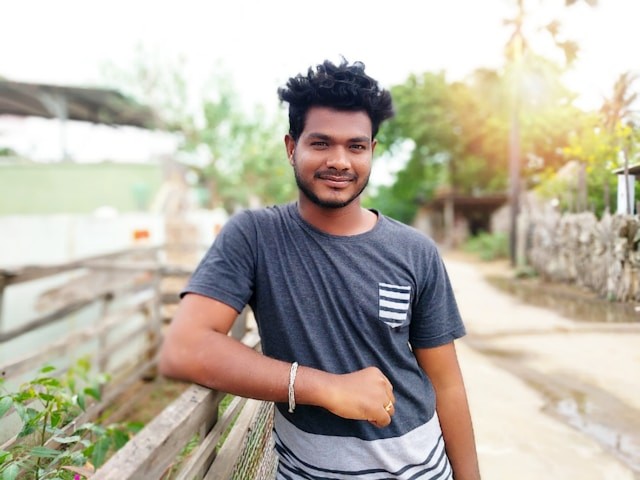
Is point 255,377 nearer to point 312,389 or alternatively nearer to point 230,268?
point 312,389

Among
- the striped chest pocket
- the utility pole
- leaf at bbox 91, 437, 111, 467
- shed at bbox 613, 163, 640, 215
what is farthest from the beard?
the utility pole

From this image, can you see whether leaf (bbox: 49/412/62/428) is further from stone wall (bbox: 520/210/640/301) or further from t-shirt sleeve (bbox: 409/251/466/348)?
stone wall (bbox: 520/210/640/301)

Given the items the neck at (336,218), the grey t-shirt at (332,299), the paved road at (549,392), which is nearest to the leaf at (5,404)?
the grey t-shirt at (332,299)

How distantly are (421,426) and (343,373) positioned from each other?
277mm

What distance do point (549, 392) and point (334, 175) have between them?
4.20 feet

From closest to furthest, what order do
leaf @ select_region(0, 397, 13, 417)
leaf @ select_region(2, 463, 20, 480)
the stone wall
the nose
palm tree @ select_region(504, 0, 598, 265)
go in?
leaf @ select_region(2, 463, 20, 480) → leaf @ select_region(0, 397, 13, 417) → the nose → the stone wall → palm tree @ select_region(504, 0, 598, 265)

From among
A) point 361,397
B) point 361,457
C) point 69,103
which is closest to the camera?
point 361,397

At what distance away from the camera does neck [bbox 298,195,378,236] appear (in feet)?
4.63

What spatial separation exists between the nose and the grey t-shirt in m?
0.19

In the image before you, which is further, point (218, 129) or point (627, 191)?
point (218, 129)

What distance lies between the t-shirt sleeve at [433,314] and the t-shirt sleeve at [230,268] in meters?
0.49

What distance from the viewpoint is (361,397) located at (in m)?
1.19

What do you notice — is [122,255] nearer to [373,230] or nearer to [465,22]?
[465,22]

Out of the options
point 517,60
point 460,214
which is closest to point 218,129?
point 460,214
